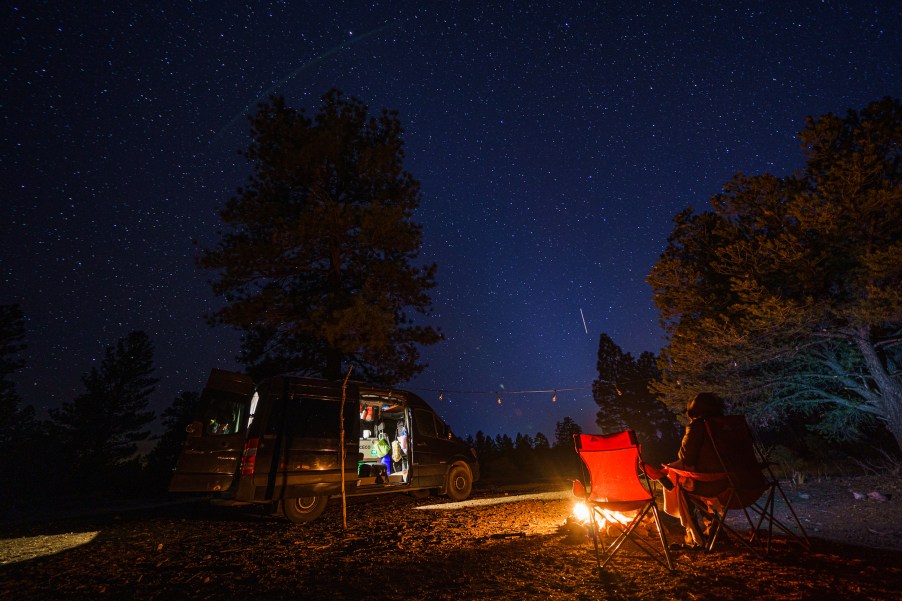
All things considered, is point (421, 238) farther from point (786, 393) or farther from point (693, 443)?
point (786, 393)

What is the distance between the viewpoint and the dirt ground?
2814 mm

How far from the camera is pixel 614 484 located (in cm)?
398

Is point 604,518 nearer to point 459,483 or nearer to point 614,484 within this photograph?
point 614,484

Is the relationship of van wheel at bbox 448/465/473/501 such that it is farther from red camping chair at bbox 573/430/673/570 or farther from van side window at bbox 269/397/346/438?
red camping chair at bbox 573/430/673/570

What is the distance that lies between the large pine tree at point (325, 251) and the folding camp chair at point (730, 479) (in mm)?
8759

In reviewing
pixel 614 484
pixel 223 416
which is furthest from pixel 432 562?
pixel 223 416

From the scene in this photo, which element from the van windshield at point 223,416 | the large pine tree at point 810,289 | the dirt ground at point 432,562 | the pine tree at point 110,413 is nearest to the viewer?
the dirt ground at point 432,562

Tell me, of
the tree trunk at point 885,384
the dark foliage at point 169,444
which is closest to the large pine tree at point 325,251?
the dark foliage at point 169,444

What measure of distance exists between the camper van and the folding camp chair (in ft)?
15.6

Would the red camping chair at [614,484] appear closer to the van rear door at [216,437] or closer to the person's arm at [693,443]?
the person's arm at [693,443]

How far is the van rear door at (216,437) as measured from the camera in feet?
18.8

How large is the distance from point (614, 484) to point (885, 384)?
8776 mm

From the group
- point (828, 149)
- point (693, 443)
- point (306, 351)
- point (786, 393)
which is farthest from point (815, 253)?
point (306, 351)

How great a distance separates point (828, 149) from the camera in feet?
28.9
